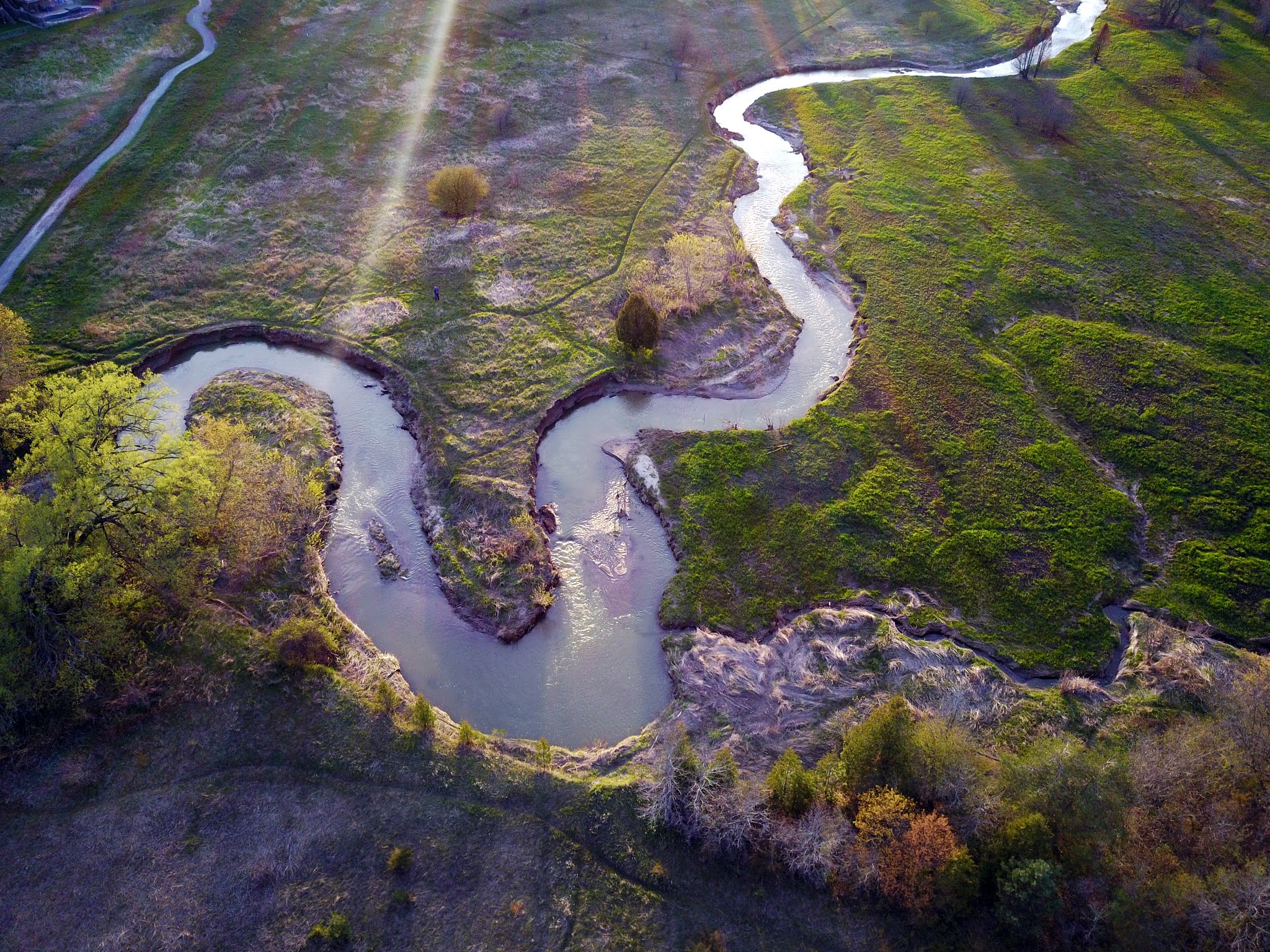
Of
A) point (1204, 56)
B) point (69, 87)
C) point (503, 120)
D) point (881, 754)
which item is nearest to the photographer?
point (881, 754)

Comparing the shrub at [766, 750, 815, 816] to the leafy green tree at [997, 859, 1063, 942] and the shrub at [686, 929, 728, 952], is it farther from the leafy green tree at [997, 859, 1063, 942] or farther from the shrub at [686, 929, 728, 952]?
the leafy green tree at [997, 859, 1063, 942]

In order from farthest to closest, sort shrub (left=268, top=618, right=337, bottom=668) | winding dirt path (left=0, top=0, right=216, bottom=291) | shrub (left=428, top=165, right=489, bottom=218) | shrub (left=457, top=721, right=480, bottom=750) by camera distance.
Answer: shrub (left=428, top=165, right=489, bottom=218) → winding dirt path (left=0, top=0, right=216, bottom=291) → shrub (left=268, top=618, right=337, bottom=668) → shrub (left=457, top=721, right=480, bottom=750)

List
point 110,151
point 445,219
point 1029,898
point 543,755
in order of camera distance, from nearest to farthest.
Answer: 1. point 1029,898
2. point 543,755
3. point 445,219
4. point 110,151

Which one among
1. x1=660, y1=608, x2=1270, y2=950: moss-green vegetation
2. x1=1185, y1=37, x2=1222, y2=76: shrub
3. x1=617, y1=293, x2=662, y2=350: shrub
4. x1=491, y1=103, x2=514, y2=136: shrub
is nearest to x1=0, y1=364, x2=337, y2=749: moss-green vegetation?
x1=660, y1=608, x2=1270, y2=950: moss-green vegetation

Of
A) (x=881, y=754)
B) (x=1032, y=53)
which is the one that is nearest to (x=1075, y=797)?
(x=881, y=754)

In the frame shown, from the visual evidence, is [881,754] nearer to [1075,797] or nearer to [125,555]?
[1075,797]
